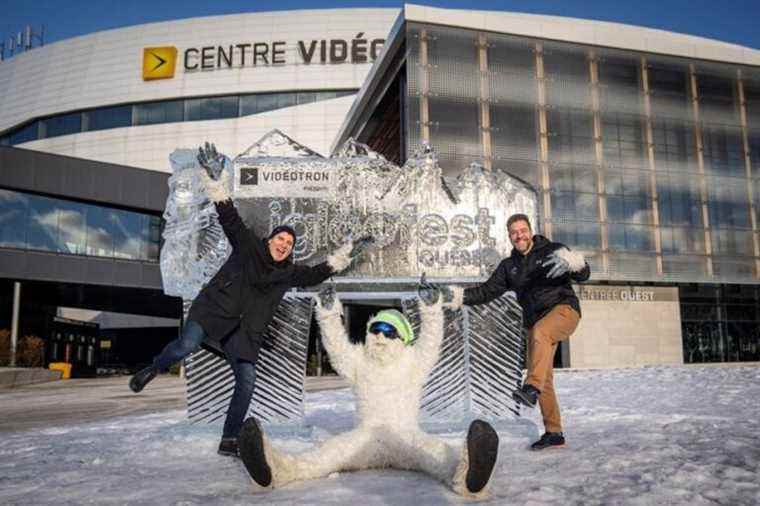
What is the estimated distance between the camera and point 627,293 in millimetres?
20141

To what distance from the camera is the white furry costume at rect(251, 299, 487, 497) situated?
2885 mm

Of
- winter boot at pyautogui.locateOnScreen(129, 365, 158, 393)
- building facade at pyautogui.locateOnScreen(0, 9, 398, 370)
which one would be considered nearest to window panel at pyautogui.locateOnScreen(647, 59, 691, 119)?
winter boot at pyautogui.locateOnScreen(129, 365, 158, 393)

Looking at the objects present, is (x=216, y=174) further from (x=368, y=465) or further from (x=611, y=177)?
(x=611, y=177)

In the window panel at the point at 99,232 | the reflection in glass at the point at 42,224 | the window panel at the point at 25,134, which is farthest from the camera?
the window panel at the point at 25,134

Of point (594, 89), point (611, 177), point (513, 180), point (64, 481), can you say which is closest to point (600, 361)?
point (611, 177)

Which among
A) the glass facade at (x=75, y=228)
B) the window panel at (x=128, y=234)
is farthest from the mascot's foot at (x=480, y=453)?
the window panel at (x=128, y=234)

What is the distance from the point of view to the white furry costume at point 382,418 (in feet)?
9.46

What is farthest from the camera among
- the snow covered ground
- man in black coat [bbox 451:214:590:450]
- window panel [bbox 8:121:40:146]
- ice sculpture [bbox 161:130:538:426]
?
window panel [bbox 8:121:40:146]

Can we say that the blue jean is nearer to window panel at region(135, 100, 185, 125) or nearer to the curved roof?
the curved roof

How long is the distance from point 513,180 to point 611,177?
1593cm

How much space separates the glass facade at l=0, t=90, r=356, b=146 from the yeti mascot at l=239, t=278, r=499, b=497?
38960 millimetres

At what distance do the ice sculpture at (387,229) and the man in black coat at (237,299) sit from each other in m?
0.95

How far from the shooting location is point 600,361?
1944cm

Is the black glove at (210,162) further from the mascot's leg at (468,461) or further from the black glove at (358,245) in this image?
the mascot's leg at (468,461)
